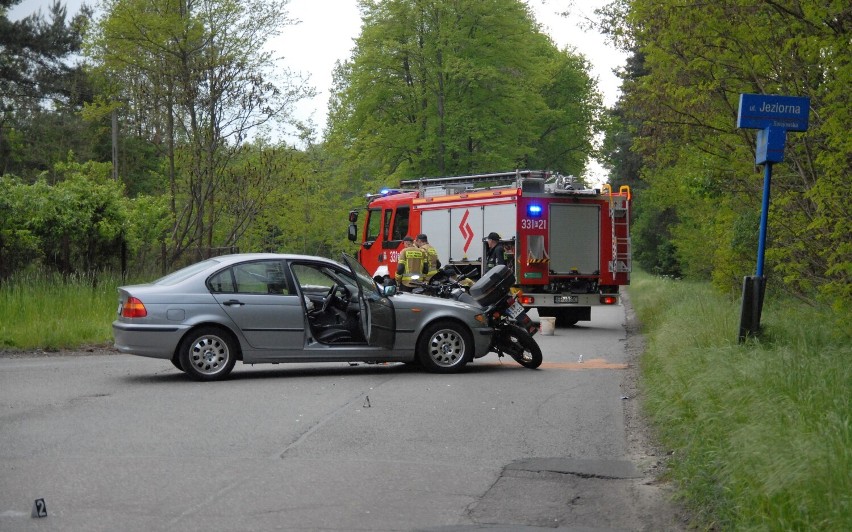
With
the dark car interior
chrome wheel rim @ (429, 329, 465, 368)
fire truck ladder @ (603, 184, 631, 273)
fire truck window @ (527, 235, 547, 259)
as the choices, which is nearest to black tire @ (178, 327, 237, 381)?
the dark car interior

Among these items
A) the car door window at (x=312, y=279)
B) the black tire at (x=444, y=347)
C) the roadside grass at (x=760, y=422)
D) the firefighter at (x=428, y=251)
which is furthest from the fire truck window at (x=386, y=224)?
the roadside grass at (x=760, y=422)

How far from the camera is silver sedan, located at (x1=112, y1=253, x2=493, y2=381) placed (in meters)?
12.5

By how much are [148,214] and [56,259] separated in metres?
3.97

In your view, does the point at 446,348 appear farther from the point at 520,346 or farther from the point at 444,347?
the point at 520,346

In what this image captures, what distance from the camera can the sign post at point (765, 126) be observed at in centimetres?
1162

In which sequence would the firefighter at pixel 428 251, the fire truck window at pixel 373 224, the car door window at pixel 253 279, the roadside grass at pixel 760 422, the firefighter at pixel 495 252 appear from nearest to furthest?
the roadside grass at pixel 760 422, the car door window at pixel 253 279, the firefighter at pixel 428 251, the firefighter at pixel 495 252, the fire truck window at pixel 373 224

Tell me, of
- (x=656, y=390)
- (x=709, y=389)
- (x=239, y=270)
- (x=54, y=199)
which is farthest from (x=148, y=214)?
(x=709, y=389)

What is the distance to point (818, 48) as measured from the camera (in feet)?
38.9

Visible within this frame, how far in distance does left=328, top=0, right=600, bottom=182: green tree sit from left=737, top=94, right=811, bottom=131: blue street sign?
99.4 feet

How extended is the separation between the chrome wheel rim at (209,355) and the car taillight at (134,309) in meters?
0.67

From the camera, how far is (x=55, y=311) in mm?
18719

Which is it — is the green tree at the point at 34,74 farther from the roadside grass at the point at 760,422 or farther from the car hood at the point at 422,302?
the roadside grass at the point at 760,422

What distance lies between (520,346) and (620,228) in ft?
30.9

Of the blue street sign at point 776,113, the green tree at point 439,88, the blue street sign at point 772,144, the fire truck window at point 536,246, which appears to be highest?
the green tree at point 439,88
